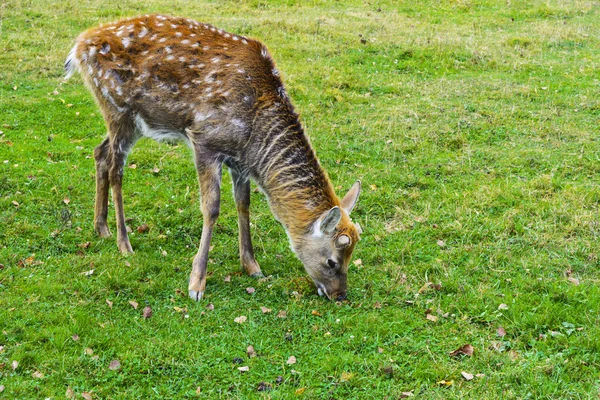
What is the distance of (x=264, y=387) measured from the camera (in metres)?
5.64

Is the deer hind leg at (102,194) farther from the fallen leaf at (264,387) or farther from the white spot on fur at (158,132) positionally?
the fallen leaf at (264,387)

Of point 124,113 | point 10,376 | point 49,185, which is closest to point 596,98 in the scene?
point 124,113

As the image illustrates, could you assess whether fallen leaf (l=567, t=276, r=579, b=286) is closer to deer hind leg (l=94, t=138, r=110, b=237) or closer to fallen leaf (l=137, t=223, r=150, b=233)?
fallen leaf (l=137, t=223, r=150, b=233)

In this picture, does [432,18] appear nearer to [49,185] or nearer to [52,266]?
[49,185]

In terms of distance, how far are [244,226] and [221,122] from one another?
4.18ft

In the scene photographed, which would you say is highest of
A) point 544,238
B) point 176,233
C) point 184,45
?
point 184,45

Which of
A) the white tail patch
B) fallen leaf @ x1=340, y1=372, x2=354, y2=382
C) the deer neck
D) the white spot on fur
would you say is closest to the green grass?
fallen leaf @ x1=340, y1=372, x2=354, y2=382

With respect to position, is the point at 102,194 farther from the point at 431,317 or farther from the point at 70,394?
the point at 431,317

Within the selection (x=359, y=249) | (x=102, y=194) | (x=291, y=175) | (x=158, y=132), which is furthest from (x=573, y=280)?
(x=102, y=194)

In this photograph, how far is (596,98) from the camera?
12297 mm

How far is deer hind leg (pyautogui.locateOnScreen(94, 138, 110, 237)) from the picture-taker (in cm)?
815

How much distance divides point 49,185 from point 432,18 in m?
13.3

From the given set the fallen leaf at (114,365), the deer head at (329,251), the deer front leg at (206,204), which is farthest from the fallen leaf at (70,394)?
the deer head at (329,251)

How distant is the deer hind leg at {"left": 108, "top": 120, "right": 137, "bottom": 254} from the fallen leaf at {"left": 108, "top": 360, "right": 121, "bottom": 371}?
2.16m
